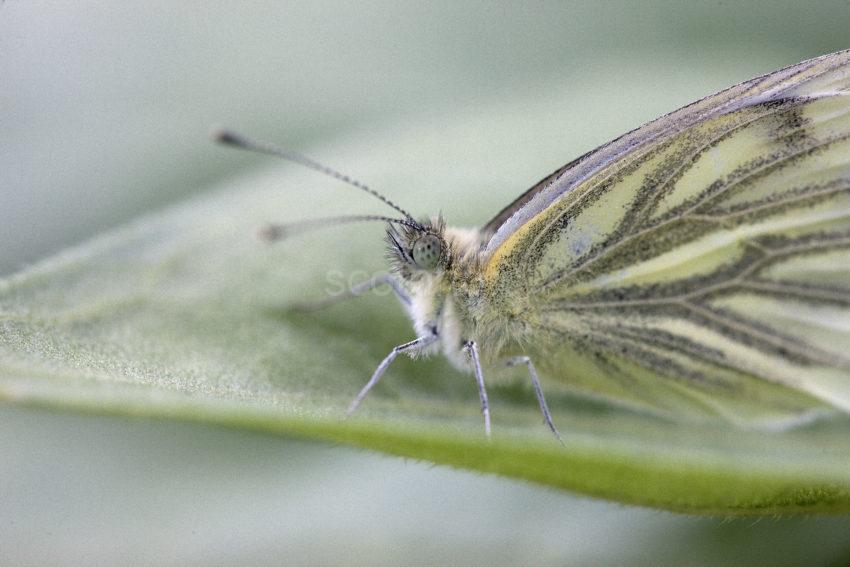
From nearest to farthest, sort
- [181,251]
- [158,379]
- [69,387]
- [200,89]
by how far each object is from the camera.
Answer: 1. [69,387]
2. [158,379]
3. [181,251]
4. [200,89]

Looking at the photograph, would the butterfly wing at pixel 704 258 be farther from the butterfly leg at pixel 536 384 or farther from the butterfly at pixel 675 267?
the butterfly leg at pixel 536 384

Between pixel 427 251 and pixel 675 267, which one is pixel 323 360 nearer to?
pixel 427 251

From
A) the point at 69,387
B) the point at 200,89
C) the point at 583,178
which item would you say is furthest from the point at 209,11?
the point at 69,387

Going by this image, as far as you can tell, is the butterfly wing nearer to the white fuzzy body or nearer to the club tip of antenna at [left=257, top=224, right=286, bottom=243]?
the white fuzzy body

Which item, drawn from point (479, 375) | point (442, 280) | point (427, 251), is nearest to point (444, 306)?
point (442, 280)

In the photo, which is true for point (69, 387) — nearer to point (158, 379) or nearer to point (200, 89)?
point (158, 379)

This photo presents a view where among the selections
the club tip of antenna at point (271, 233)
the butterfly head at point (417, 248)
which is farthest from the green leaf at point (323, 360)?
the butterfly head at point (417, 248)
